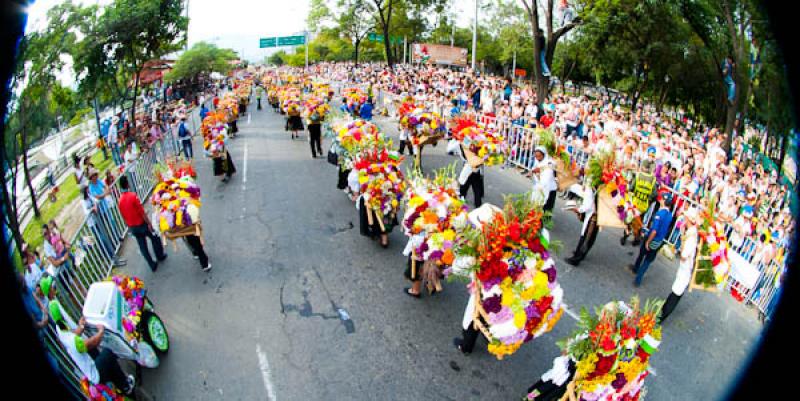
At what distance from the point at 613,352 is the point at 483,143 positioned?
Answer: 5.82 metres

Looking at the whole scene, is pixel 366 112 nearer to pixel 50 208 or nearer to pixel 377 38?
pixel 50 208

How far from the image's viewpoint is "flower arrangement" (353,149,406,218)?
7.27 m

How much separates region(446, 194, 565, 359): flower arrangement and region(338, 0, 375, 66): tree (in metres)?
40.4

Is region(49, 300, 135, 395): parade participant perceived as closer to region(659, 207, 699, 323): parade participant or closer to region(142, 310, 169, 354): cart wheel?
region(142, 310, 169, 354): cart wheel

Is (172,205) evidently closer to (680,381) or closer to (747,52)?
(680,381)

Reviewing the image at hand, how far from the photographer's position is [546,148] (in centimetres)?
809

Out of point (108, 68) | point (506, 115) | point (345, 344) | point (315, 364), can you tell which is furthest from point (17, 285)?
point (506, 115)

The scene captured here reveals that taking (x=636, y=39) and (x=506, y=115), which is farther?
(x=636, y=39)

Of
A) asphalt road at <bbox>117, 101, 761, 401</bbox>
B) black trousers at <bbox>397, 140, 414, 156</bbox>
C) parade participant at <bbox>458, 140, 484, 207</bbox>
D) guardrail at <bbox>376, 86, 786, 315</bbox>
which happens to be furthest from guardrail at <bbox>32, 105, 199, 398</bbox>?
guardrail at <bbox>376, 86, 786, 315</bbox>

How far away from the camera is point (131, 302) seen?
4805mm

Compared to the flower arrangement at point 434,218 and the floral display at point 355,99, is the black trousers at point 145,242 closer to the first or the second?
the flower arrangement at point 434,218

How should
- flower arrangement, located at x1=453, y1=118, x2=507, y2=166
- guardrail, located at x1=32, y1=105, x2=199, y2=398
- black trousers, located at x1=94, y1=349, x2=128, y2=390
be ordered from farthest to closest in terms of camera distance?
flower arrangement, located at x1=453, y1=118, x2=507, y2=166 → black trousers, located at x1=94, y1=349, x2=128, y2=390 → guardrail, located at x1=32, y1=105, x2=199, y2=398

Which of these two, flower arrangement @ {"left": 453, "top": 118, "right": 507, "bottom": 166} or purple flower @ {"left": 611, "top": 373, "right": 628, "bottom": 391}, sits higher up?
flower arrangement @ {"left": 453, "top": 118, "right": 507, "bottom": 166}

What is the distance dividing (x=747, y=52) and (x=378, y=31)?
3519 centimetres
